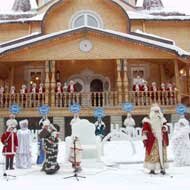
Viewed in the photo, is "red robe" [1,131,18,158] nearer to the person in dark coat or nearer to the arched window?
the person in dark coat

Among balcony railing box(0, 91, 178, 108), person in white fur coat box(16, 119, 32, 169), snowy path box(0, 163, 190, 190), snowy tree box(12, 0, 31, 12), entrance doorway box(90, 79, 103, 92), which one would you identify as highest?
snowy tree box(12, 0, 31, 12)

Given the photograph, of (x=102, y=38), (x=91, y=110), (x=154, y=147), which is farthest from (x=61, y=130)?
(x=154, y=147)

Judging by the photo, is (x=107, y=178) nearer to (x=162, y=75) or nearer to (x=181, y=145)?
(x=181, y=145)

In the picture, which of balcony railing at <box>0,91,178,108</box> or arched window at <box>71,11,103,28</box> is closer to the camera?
balcony railing at <box>0,91,178,108</box>

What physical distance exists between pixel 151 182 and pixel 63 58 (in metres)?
11.9

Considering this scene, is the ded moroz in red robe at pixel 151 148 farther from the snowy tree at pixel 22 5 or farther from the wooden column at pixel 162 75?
the snowy tree at pixel 22 5

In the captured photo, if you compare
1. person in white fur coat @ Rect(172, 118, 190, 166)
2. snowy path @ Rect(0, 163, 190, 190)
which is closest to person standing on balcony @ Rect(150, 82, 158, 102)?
person in white fur coat @ Rect(172, 118, 190, 166)

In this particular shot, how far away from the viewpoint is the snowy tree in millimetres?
28767

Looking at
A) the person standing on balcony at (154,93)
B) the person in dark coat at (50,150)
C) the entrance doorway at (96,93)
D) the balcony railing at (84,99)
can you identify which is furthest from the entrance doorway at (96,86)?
the person in dark coat at (50,150)

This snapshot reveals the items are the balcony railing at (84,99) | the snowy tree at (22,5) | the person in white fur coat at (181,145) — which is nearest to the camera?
the person in white fur coat at (181,145)

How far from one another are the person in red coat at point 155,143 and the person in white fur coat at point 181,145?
1.50 m

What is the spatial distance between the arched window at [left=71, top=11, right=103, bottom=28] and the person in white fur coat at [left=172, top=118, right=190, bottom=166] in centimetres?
1401

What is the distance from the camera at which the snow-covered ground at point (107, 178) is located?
713 cm

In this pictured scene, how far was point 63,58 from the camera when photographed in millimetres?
18359
